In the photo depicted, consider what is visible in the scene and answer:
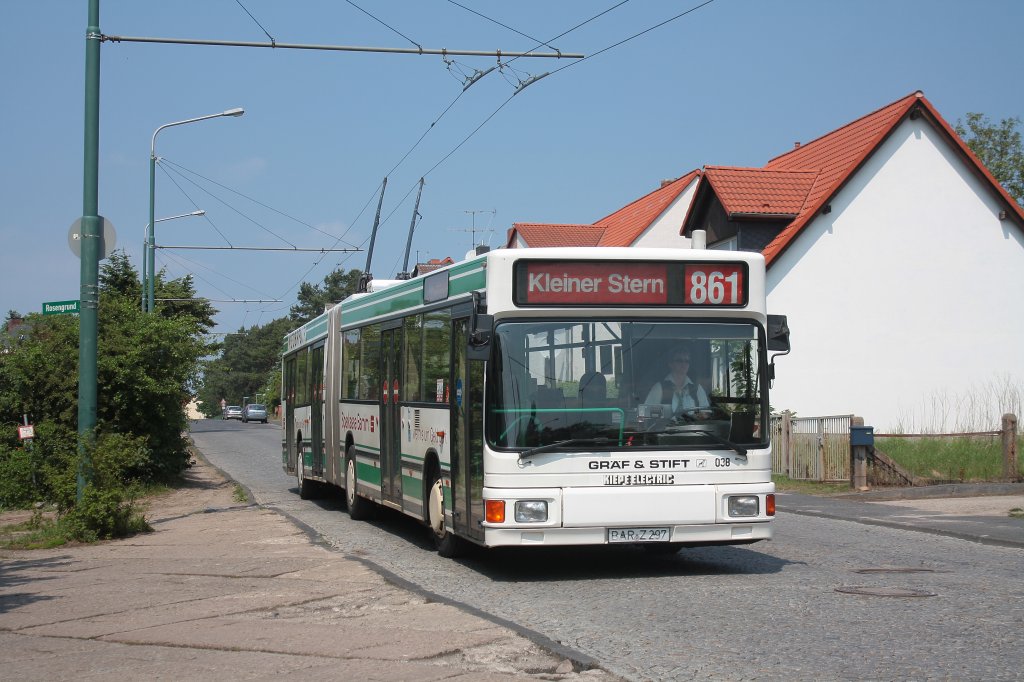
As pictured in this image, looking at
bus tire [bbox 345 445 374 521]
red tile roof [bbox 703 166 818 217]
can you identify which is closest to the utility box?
bus tire [bbox 345 445 374 521]

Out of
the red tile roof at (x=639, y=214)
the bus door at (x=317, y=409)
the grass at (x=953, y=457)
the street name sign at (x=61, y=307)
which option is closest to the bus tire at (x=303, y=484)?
the bus door at (x=317, y=409)

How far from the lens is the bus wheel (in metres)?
12.2

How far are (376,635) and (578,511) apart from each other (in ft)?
9.52

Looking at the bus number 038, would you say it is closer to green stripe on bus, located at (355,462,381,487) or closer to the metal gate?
A: green stripe on bus, located at (355,462,381,487)

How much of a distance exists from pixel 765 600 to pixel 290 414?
52.0 feet

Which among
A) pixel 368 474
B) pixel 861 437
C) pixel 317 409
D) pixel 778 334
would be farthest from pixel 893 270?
pixel 778 334

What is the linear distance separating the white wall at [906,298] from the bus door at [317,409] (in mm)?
15562

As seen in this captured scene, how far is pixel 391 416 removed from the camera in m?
14.5

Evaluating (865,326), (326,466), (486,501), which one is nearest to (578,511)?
(486,501)

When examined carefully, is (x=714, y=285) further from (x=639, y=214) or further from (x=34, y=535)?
(x=639, y=214)

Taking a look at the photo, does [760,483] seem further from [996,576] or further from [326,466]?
[326,466]

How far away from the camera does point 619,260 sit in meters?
10.9

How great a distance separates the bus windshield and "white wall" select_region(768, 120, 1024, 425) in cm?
2220

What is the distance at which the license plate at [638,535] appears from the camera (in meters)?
10.5
